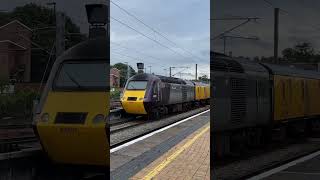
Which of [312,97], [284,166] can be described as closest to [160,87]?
[312,97]

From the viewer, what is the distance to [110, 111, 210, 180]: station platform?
214 cm

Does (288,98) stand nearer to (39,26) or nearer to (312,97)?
(312,97)

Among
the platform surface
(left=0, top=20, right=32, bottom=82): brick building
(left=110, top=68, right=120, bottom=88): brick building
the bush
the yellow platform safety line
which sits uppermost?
(left=0, top=20, right=32, bottom=82): brick building

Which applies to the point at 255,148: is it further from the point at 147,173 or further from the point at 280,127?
the point at 147,173

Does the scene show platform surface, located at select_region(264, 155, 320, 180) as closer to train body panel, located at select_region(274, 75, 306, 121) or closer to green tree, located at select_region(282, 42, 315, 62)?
train body panel, located at select_region(274, 75, 306, 121)

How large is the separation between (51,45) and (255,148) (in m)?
1.63

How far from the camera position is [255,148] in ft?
9.70

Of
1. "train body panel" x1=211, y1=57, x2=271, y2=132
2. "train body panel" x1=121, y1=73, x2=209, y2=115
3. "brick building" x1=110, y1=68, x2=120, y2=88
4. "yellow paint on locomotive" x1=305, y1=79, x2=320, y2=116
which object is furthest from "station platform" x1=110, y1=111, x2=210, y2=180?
"yellow paint on locomotive" x1=305, y1=79, x2=320, y2=116

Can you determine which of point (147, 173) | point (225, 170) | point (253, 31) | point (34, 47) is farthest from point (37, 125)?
point (253, 31)

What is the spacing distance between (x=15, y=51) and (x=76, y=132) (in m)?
0.67

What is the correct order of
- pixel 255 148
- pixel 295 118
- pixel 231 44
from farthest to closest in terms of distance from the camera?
pixel 295 118, pixel 255 148, pixel 231 44

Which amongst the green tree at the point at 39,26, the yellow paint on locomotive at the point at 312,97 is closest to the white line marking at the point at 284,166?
the yellow paint on locomotive at the point at 312,97

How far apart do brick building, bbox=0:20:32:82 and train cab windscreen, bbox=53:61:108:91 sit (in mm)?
216

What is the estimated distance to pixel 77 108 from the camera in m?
2.37
